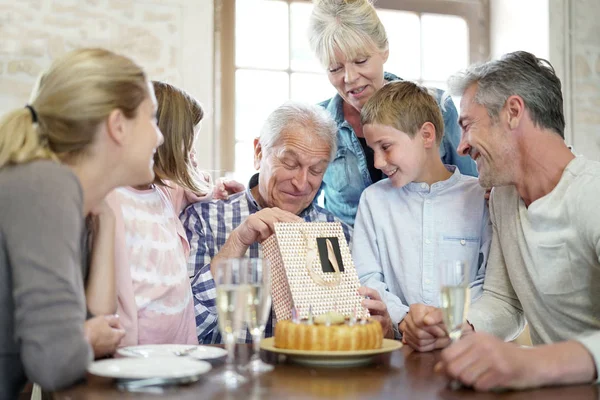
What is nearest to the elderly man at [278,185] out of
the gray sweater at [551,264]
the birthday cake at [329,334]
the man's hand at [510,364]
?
the gray sweater at [551,264]

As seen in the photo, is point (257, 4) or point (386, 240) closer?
point (386, 240)

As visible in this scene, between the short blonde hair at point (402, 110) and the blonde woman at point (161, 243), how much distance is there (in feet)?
1.92

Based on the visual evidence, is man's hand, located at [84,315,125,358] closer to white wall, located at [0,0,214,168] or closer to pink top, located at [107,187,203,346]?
pink top, located at [107,187,203,346]

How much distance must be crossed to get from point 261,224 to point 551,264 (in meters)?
0.83

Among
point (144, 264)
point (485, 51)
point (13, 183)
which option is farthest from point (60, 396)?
point (485, 51)

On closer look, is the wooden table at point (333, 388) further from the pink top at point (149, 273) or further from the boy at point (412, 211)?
the boy at point (412, 211)

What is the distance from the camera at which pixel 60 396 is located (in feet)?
4.05

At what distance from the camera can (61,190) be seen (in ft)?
4.46

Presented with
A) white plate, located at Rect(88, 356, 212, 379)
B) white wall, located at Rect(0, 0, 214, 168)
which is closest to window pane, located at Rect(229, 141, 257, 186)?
white wall, located at Rect(0, 0, 214, 168)

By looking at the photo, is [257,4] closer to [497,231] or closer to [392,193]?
[392,193]

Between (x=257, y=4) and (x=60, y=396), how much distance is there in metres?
3.58

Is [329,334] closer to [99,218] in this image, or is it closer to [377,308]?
[377,308]

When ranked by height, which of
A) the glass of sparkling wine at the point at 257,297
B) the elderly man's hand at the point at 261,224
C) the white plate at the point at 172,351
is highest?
the elderly man's hand at the point at 261,224

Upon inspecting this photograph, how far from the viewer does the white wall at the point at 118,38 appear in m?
3.86
